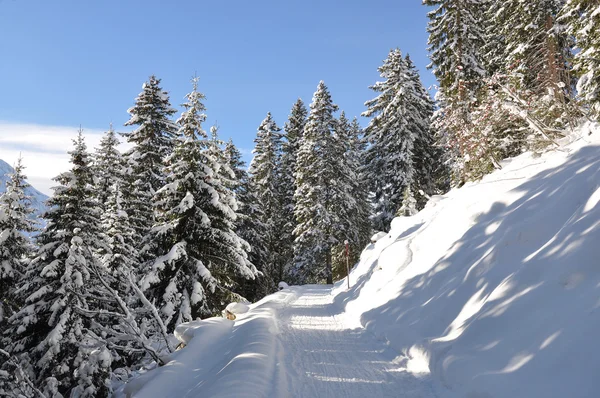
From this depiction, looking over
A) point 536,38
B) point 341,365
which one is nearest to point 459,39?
point 536,38

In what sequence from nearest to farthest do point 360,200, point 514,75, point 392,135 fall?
point 514,75, point 392,135, point 360,200

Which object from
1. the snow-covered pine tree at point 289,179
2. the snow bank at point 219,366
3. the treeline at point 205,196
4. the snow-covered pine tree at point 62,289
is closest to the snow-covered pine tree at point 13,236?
the treeline at point 205,196

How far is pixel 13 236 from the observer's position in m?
15.8

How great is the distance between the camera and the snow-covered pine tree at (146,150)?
1922 centimetres

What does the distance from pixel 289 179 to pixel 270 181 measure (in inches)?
114

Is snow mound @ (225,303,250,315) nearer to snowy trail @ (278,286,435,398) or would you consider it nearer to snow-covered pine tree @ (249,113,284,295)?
snowy trail @ (278,286,435,398)

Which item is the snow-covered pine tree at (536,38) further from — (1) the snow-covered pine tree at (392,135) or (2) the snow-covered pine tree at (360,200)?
(2) the snow-covered pine tree at (360,200)

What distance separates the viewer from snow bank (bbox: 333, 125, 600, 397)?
3.84 m

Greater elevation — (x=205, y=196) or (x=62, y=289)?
(x=205, y=196)

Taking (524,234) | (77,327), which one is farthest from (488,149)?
(77,327)

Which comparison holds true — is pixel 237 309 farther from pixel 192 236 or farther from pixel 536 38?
pixel 536 38

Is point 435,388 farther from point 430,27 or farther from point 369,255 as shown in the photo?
point 430,27

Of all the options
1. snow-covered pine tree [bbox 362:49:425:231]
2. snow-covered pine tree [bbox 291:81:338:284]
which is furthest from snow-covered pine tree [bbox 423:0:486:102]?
snow-covered pine tree [bbox 291:81:338:284]

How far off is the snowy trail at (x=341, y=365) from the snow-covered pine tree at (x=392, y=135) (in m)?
19.1
